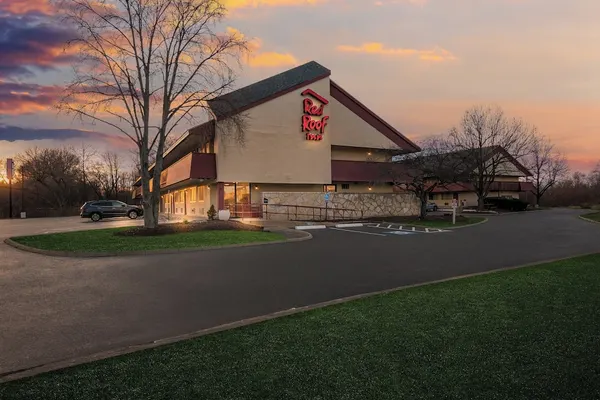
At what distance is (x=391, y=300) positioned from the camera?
252 inches

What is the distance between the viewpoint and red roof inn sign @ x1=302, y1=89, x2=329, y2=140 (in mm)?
32062

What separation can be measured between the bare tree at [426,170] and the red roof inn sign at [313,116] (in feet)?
23.1

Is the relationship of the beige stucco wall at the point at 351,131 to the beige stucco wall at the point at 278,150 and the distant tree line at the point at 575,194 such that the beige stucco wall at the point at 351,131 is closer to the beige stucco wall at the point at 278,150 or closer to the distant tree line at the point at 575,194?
the beige stucco wall at the point at 278,150

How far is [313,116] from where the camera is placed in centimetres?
3256

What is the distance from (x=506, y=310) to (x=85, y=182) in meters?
80.8

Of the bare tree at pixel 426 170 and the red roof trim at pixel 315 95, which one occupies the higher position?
the red roof trim at pixel 315 95

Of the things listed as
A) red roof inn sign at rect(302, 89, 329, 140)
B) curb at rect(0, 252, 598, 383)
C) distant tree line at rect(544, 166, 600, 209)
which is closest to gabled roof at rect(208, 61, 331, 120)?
red roof inn sign at rect(302, 89, 329, 140)

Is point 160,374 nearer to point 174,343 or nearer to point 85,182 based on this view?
point 174,343

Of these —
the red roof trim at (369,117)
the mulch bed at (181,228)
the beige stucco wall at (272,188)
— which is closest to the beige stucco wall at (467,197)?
the red roof trim at (369,117)

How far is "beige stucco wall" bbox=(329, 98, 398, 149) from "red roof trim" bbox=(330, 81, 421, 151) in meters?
0.47

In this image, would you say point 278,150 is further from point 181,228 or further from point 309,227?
point 181,228

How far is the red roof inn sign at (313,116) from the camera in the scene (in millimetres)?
32062

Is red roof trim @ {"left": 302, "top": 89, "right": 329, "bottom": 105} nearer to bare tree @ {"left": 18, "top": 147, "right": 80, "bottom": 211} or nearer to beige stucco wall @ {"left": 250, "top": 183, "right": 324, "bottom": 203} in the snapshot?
beige stucco wall @ {"left": 250, "top": 183, "right": 324, "bottom": 203}

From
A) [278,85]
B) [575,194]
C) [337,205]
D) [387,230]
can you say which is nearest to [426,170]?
[337,205]
